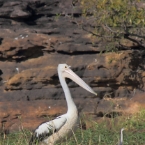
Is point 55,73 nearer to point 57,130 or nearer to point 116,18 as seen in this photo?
point 116,18

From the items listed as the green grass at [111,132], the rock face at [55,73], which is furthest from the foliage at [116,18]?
the green grass at [111,132]

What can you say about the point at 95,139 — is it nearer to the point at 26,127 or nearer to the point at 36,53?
the point at 26,127

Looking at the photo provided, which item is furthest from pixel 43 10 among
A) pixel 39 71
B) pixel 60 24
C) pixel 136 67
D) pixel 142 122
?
pixel 142 122

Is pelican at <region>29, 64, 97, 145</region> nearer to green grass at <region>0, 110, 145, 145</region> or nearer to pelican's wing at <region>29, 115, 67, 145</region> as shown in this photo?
pelican's wing at <region>29, 115, 67, 145</region>

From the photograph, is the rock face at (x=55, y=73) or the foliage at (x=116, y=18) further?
the rock face at (x=55, y=73)

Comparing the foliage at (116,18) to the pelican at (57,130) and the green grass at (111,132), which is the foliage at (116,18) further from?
the pelican at (57,130)

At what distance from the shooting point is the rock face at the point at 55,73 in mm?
12555

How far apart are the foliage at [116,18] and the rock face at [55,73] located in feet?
2.15

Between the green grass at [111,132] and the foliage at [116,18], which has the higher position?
the foliage at [116,18]

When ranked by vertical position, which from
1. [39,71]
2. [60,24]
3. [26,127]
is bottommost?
[26,127]

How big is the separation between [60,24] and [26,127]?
263 centimetres

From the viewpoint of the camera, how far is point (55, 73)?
41.4ft

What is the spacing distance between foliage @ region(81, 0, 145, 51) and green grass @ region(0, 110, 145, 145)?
1.71 meters

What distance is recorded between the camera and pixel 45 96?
12.7 meters
